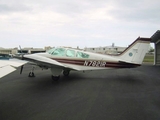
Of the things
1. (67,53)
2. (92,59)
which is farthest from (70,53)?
(92,59)

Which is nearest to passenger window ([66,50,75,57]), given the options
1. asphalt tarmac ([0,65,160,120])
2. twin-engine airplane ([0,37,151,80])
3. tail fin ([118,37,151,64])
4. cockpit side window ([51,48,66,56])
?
twin-engine airplane ([0,37,151,80])

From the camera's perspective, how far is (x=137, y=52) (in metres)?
10.3

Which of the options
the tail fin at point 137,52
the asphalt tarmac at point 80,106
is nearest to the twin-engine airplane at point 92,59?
the tail fin at point 137,52

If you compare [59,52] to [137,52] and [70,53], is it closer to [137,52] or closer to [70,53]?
[70,53]

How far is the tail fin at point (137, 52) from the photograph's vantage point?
1020cm

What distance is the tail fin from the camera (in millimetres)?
10195

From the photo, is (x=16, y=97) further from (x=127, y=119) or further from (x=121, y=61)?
(x=121, y=61)

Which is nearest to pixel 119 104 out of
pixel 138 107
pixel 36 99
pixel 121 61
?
pixel 138 107

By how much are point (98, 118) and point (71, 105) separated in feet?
4.07

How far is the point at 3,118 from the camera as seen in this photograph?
12.9 feet

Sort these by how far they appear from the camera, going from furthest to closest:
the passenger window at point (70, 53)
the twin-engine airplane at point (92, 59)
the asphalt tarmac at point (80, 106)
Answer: the passenger window at point (70, 53)
the twin-engine airplane at point (92, 59)
the asphalt tarmac at point (80, 106)

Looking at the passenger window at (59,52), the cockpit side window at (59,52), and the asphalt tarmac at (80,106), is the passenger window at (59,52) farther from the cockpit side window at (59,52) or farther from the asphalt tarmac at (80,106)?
the asphalt tarmac at (80,106)

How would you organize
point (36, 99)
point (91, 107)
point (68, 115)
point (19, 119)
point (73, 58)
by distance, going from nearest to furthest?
point (19, 119) < point (68, 115) < point (91, 107) < point (36, 99) < point (73, 58)

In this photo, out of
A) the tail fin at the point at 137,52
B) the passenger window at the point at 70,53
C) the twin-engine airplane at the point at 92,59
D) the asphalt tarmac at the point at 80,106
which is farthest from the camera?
the tail fin at the point at 137,52
